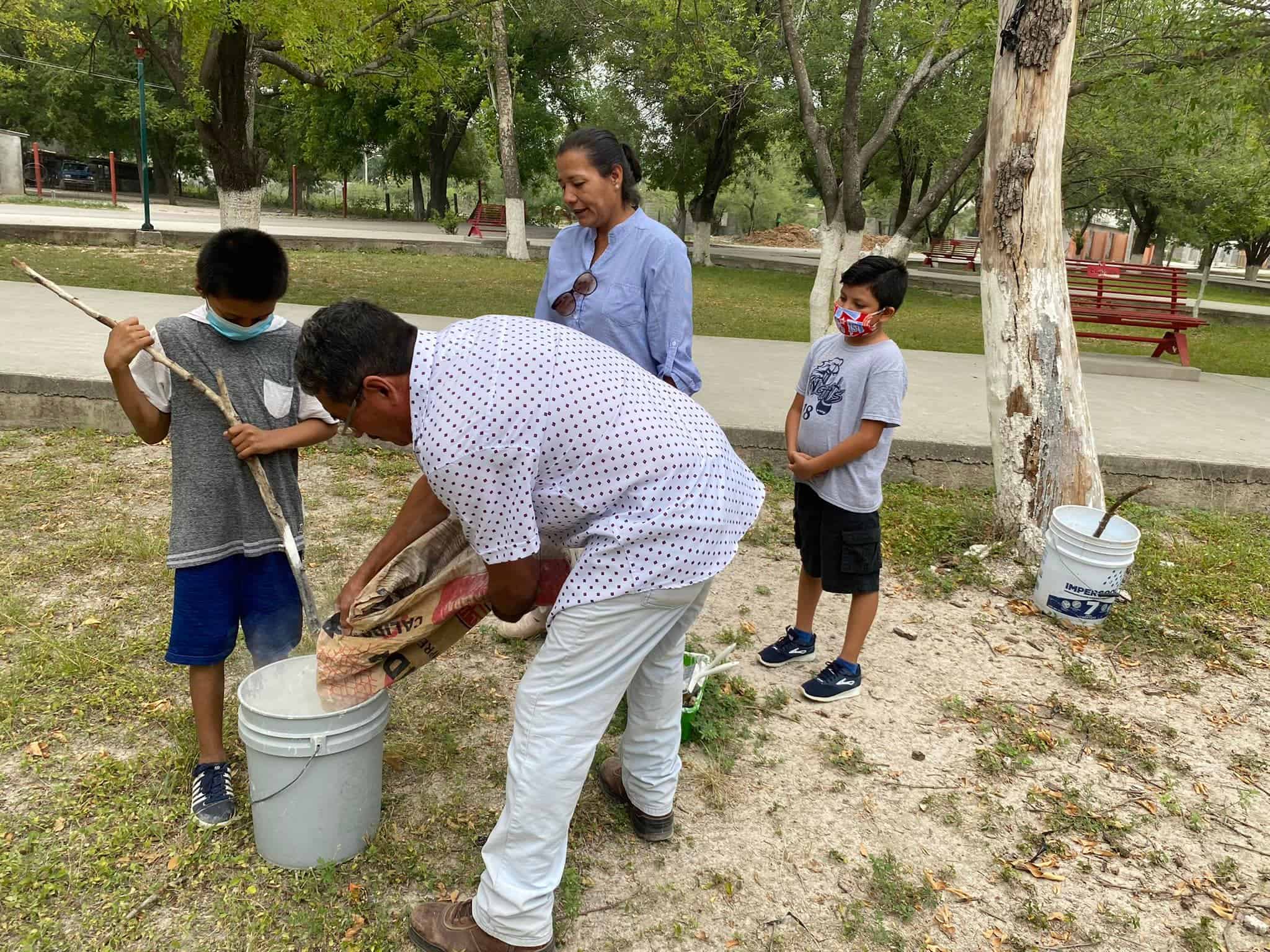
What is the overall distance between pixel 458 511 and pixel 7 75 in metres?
22.1

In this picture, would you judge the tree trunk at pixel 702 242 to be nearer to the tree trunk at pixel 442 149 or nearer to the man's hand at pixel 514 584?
the tree trunk at pixel 442 149

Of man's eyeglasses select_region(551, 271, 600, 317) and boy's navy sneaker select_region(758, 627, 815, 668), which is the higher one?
man's eyeglasses select_region(551, 271, 600, 317)

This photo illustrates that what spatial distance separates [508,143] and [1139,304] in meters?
12.3

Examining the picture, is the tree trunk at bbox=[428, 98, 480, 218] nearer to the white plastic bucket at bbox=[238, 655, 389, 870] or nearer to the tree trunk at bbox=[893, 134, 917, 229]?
the tree trunk at bbox=[893, 134, 917, 229]

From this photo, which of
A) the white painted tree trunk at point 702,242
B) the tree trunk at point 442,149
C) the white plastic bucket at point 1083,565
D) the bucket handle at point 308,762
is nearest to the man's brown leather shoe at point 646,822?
the bucket handle at point 308,762

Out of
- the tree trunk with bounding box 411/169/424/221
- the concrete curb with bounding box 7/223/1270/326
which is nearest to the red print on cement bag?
the concrete curb with bounding box 7/223/1270/326

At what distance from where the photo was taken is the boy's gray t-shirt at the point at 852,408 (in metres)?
3.17

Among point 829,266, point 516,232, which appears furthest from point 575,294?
point 516,232

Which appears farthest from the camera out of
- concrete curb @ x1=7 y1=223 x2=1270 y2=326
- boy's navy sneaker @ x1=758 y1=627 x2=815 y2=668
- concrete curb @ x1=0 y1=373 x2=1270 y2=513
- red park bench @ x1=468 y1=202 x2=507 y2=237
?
red park bench @ x1=468 y1=202 x2=507 y2=237

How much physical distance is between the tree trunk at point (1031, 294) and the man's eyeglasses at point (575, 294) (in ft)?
7.84

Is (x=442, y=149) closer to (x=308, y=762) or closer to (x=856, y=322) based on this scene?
(x=856, y=322)

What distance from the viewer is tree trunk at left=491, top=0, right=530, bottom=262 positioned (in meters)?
17.0

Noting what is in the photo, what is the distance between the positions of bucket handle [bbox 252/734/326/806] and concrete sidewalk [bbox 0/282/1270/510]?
3897mm

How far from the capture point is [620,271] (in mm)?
3082
